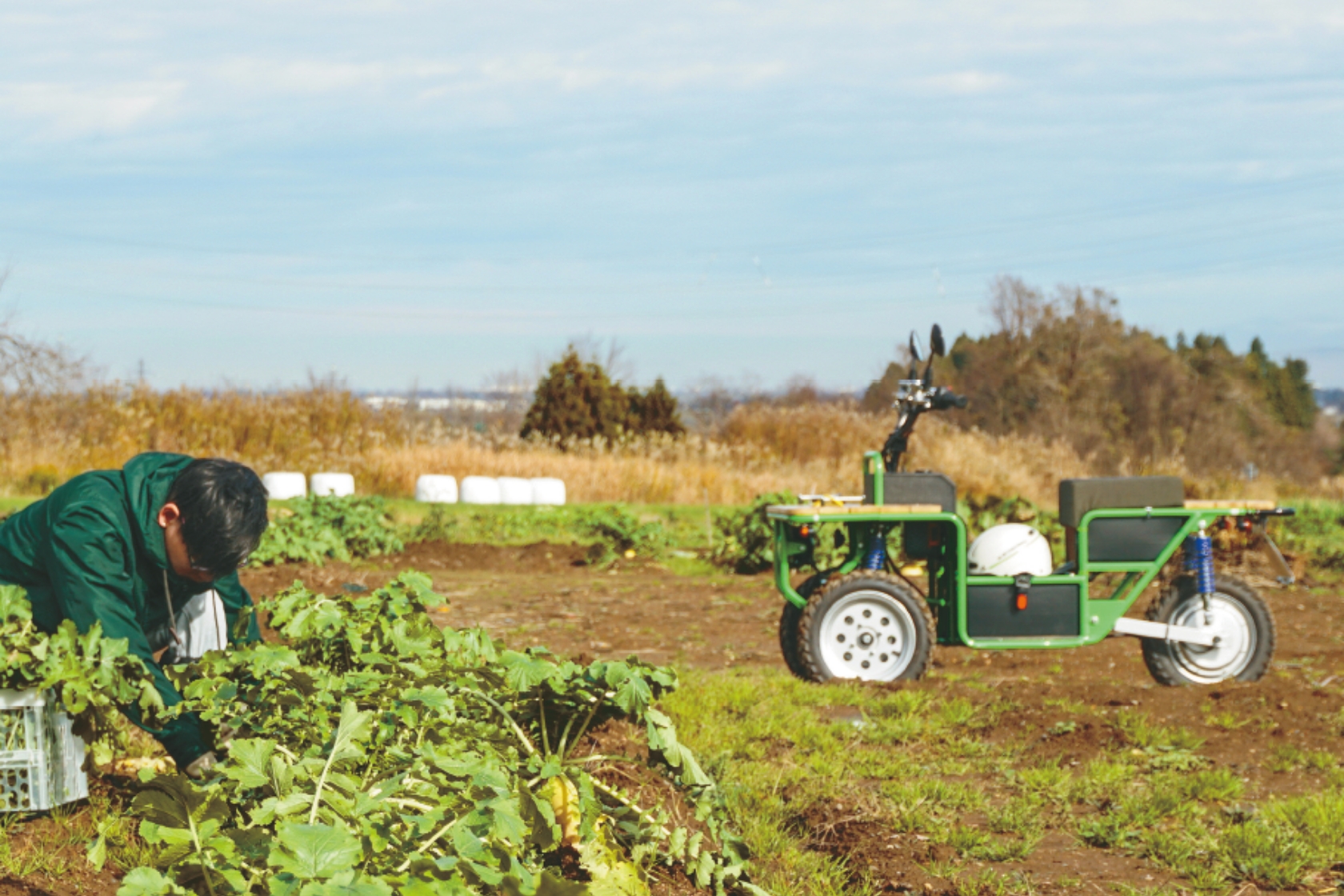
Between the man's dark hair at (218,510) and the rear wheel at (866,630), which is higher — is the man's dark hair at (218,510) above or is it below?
above

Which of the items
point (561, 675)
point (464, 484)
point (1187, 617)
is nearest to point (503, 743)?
point (561, 675)

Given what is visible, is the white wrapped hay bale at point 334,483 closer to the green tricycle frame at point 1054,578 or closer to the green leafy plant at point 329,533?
the green leafy plant at point 329,533

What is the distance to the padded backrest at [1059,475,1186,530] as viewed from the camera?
6.48 meters

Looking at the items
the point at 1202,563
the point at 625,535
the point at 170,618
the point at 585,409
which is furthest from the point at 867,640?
the point at 585,409

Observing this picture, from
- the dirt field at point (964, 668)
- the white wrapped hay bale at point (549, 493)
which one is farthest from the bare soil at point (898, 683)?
the white wrapped hay bale at point (549, 493)

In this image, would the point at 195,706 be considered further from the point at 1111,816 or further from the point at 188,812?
the point at 1111,816

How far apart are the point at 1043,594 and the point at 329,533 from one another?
7.02 metres

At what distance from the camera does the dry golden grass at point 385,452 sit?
18.3 m

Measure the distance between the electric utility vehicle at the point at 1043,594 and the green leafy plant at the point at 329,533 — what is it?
5.80 meters

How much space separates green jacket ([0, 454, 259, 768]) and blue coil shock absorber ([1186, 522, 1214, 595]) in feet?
16.2

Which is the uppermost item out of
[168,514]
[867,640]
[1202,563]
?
[168,514]

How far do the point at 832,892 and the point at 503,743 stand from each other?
3.55ft

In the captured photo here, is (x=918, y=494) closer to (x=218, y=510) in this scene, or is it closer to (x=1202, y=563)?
(x=1202, y=563)

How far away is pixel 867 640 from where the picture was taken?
6488 millimetres
